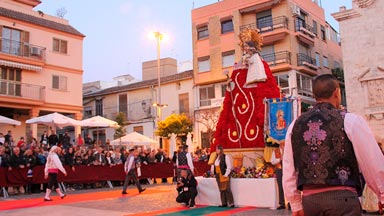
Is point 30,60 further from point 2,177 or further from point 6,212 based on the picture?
point 6,212

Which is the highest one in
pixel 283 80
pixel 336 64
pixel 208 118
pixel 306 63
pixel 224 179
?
pixel 336 64

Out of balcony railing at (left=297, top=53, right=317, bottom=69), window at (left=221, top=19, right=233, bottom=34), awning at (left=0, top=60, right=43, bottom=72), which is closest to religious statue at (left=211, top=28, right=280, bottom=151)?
awning at (left=0, top=60, right=43, bottom=72)

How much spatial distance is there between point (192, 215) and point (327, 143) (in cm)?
736

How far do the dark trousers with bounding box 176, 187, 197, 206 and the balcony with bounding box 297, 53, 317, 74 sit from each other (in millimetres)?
22004

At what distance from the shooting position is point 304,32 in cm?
3275

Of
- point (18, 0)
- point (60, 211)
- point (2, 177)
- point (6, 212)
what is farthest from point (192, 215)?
point (18, 0)

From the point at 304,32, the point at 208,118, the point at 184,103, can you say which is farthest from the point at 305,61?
the point at 184,103

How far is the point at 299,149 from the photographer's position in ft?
10.7

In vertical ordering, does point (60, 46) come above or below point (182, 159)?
above

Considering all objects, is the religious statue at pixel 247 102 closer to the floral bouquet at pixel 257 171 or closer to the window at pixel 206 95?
the floral bouquet at pixel 257 171

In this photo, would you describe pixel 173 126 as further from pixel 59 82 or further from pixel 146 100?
pixel 59 82

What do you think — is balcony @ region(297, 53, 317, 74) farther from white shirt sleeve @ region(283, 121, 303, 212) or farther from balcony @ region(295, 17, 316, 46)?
white shirt sleeve @ region(283, 121, 303, 212)

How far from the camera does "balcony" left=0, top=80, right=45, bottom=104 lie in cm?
2506

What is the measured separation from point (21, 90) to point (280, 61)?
1835cm
